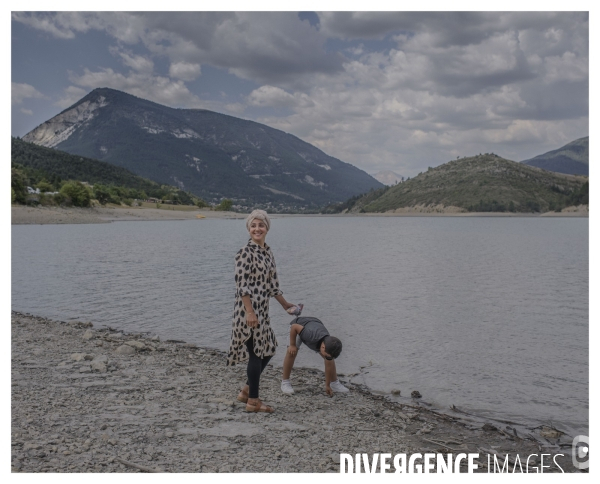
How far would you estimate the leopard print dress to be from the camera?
5922mm

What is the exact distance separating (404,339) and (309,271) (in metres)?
14.1

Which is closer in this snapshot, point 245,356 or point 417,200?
point 245,356

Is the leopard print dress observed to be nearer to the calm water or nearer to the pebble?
the calm water

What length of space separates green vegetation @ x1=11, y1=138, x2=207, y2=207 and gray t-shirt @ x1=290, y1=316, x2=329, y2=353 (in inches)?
3643

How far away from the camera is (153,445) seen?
17.1 feet

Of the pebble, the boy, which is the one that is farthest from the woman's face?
the pebble

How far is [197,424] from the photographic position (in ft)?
19.2

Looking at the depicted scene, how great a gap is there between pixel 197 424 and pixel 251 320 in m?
1.34

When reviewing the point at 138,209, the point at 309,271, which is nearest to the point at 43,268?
the point at 309,271

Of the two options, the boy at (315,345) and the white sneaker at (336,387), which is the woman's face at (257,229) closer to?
the boy at (315,345)

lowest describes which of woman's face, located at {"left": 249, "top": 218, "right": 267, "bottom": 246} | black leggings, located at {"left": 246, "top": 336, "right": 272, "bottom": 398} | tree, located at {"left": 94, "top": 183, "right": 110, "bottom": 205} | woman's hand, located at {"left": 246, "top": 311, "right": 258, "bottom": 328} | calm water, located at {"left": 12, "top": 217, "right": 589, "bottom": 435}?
calm water, located at {"left": 12, "top": 217, "right": 589, "bottom": 435}

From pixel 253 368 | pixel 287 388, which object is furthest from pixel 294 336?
pixel 253 368

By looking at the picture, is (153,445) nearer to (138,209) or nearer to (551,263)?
(551,263)

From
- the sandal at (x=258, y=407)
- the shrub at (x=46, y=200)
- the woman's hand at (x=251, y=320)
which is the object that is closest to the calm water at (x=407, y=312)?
the sandal at (x=258, y=407)
